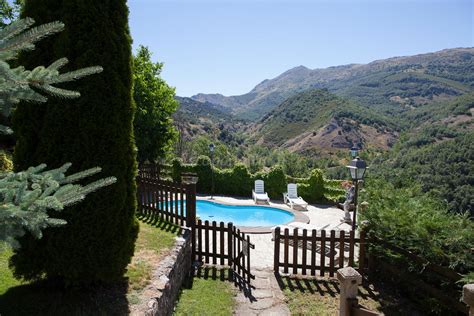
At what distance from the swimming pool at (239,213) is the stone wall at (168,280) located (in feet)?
24.6

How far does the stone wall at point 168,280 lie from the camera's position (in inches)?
176

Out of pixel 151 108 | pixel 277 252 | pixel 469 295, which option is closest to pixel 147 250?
pixel 277 252

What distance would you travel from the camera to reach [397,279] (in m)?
6.41

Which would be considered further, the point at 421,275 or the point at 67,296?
the point at 421,275

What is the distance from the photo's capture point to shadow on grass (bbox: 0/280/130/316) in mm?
3875

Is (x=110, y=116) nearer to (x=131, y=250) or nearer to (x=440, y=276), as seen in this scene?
(x=131, y=250)

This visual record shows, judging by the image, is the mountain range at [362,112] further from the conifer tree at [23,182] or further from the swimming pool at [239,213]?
the conifer tree at [23,182]

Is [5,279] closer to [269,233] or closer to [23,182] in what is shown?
[23,182]

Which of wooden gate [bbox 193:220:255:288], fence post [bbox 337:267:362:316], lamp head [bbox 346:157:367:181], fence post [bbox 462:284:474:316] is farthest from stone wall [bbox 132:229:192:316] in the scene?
lamp head [bbox 346:157:367:181]

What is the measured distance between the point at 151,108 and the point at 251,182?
6.55 m

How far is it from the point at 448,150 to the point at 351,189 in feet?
75.4

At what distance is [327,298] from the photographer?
6.29 metres

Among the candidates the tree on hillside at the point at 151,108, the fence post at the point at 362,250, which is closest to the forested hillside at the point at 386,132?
the fence post at the point at 362,250

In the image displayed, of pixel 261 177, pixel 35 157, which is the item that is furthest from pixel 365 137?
pixel 35 157
